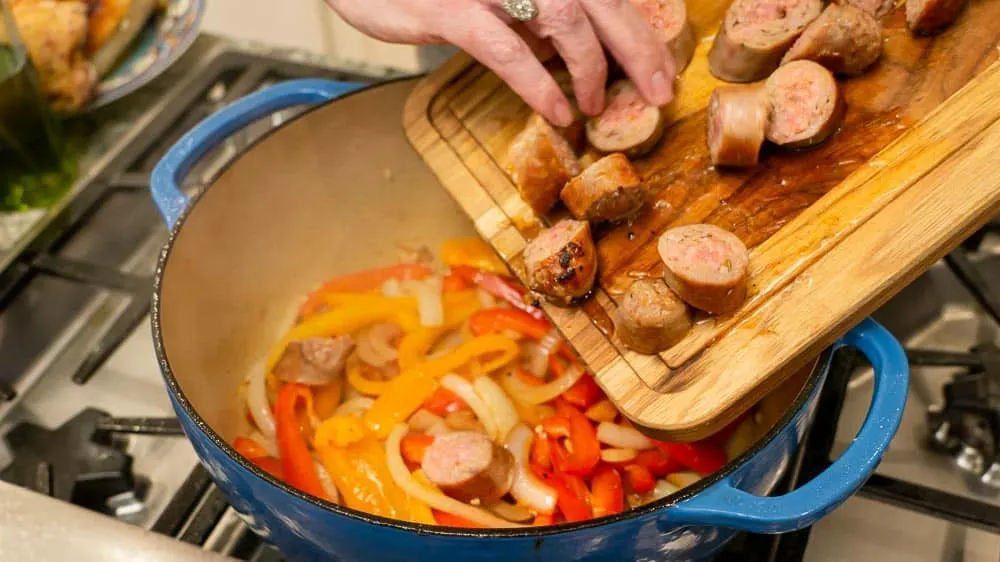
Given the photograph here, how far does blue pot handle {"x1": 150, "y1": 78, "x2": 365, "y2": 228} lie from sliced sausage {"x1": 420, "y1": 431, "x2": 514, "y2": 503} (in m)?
0.48

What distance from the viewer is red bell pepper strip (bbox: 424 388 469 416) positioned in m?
1.24

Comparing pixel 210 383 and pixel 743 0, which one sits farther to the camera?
pixel 210 383

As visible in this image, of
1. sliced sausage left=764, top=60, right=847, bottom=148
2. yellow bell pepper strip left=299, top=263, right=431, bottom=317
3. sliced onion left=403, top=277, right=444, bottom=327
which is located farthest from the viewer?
yellow bell pepper strip left=299, top=263, right=431, bottom=317

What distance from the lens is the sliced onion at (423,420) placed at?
123cm

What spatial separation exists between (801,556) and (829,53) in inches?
23.6

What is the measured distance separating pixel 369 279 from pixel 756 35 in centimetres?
72

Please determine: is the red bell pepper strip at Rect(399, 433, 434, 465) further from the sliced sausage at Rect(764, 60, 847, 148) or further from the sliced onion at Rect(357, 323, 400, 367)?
the sliced sausage at Rect(764, 60, 847, 148)

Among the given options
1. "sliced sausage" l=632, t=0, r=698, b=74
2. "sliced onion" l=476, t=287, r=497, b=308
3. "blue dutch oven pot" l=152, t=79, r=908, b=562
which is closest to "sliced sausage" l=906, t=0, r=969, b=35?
"sliced sausage" l=632, t=0, r=698, b=74

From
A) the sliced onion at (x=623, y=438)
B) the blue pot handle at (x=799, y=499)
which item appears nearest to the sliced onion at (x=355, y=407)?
the sliced onion at (x=623, y=438)

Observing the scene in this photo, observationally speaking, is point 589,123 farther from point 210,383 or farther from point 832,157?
point 210,383

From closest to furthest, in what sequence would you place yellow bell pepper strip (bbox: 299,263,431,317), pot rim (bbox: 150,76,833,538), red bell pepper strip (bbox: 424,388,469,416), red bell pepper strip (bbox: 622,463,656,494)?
pot rim (bbox: 150,76,833,538)
red bell pepper strip (bbox: 622,463,656,494)
red bell pepper strip (bbox: 424,388,469,416)
yellow bell pepper strip (bbox: 299,263,431,317)

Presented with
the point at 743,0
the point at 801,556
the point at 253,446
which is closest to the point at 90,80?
Result: the point at 253,446

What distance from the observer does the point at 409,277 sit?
1.49 metres

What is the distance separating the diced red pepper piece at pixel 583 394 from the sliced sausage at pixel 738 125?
1.13 feet
